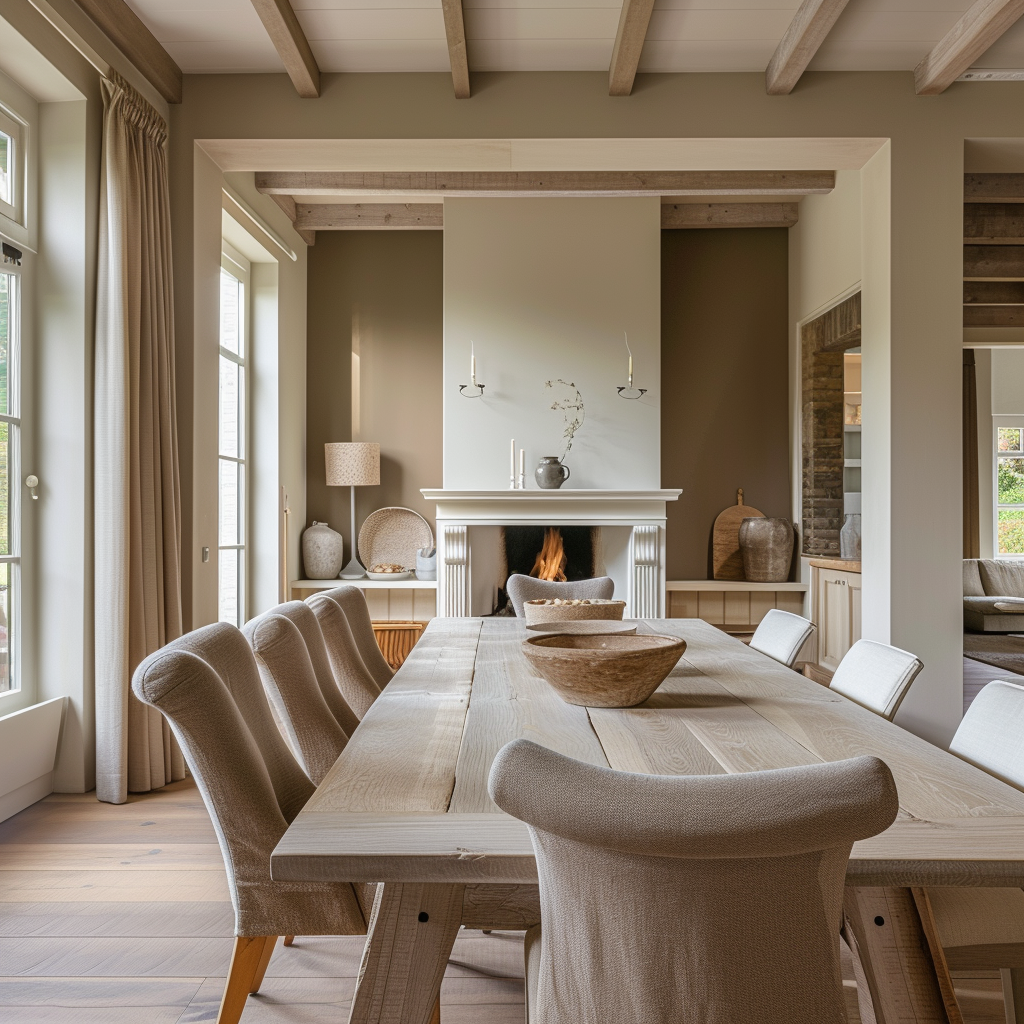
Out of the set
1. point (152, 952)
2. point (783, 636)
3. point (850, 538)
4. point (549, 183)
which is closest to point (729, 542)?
point (850, 538)

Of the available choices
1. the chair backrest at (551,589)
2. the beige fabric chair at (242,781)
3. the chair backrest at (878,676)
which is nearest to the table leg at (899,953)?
the chair backrest at (878,676)

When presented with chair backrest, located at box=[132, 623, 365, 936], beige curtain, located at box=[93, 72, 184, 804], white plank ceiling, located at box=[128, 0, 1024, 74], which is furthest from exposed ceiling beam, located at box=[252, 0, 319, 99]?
chair backrest, located at box=[132, 623, 365, 936]

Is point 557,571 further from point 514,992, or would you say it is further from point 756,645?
point 514,992

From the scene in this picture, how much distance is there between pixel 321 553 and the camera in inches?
227

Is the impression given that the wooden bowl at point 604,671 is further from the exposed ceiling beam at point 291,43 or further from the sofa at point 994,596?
the sofa at point 994,596

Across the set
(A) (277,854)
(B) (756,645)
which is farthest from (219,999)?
(B) (756,645)

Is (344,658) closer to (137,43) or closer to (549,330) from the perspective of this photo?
(137,43)

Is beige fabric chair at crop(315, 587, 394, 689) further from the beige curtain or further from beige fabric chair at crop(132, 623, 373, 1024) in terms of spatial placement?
the beige curtain

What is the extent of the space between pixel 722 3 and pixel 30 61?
2.45 m

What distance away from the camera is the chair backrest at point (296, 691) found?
1.64 metres

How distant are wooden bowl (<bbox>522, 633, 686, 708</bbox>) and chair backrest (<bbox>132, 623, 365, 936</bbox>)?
53cm

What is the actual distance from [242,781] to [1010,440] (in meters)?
9.31

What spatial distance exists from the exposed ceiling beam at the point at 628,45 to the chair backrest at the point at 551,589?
2.10 metres

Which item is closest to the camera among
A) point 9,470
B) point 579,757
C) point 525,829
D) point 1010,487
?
point 525,829
